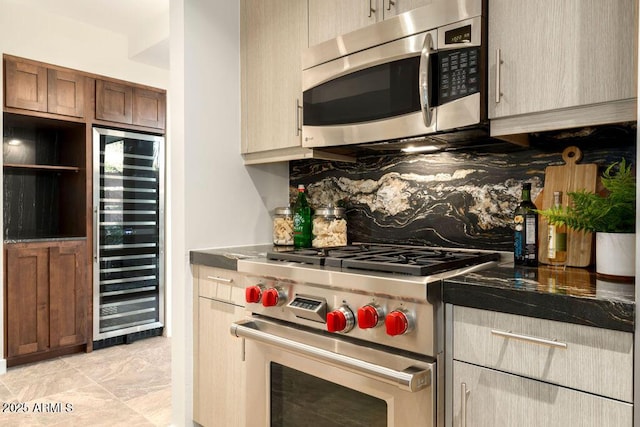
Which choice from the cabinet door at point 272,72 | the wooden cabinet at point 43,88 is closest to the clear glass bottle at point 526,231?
the cabinet door at point 272,72

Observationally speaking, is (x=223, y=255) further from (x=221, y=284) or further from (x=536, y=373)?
(x=536, y=373)

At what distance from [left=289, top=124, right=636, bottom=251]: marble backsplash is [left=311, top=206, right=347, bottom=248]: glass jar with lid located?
5.0 inches

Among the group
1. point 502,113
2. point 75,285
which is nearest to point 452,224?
point 502,113

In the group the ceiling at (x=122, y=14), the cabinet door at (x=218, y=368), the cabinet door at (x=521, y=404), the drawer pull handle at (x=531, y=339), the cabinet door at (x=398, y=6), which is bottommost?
the cabinet door at (x=218, y=368)

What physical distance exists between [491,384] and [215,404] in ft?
4.36

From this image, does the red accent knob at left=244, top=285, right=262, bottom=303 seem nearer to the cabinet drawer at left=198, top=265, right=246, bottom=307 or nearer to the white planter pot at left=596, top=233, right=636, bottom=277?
the cabinet drawer at left=198, top=265, right=246, bottom=307

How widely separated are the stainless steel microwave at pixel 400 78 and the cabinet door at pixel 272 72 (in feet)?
0.40

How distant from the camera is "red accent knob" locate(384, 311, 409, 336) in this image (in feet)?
4.11

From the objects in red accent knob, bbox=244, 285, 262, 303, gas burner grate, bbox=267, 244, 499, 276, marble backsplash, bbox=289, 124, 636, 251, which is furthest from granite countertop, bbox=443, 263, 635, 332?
A: red accent knob, bbox=244, 285, 262, 303

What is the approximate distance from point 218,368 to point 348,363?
A: 875mm

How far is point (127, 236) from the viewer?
3725 mm

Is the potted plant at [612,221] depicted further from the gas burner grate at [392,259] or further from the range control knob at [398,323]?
the range control knob at [398,323]

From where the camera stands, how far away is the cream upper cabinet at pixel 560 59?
1.20 m

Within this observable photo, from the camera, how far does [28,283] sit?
321 cm
